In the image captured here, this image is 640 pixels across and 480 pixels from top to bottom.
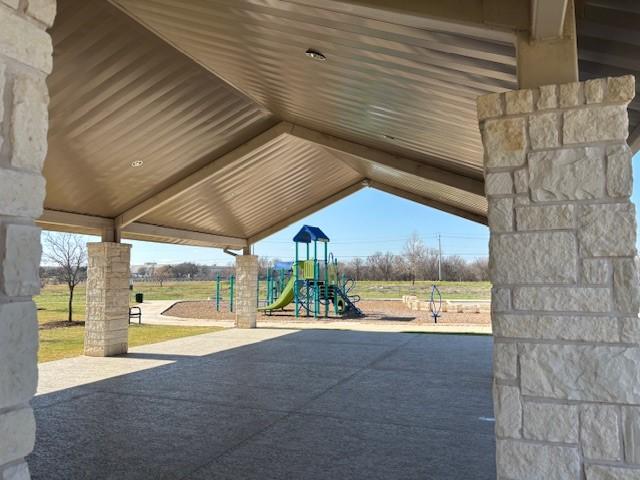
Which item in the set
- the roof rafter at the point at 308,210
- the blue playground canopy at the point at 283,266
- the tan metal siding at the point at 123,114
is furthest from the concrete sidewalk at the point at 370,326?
the tan metal siding at the point at 123,114

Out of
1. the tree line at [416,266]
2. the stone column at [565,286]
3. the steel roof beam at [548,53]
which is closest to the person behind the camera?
the stone column at [565,286]

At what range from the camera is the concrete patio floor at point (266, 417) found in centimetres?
392

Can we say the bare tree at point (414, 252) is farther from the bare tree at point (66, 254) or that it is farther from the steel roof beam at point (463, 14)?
the steel roof beam at point (463, 14)

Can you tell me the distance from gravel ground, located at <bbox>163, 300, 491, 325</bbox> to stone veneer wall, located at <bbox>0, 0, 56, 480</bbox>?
15948 mm

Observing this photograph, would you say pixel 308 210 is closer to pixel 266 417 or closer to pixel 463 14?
pixel 266 417

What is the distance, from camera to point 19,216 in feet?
5.49

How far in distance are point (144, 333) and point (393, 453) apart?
38.0 ft

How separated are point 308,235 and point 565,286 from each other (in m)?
16.8

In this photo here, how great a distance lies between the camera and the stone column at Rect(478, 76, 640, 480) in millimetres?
2115

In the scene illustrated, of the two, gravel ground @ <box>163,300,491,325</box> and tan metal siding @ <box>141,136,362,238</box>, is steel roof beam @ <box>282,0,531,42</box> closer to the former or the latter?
tan metal siding @ <box>141,136,362,238</box>

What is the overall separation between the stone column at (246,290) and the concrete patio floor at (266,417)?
5039 millimetres

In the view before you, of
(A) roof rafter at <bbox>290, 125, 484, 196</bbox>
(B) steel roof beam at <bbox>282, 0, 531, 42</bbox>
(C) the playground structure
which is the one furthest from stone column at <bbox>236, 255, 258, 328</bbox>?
(B) steel roof beam at <bbox>282, 0, 531, 42</bbox>

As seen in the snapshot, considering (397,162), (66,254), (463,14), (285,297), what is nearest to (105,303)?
(397,162)

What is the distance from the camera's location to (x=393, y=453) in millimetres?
4203
